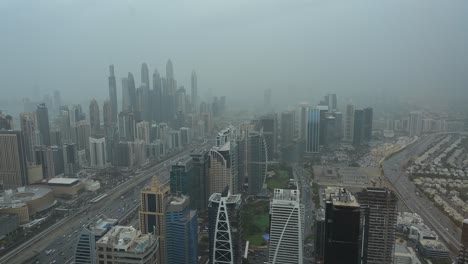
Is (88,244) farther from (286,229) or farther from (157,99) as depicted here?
(157,99)

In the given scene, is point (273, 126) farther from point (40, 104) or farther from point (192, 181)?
point (40, 104)

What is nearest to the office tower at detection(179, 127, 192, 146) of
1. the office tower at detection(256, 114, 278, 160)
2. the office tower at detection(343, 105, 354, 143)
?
the office tower at detection(256, 114, 278, 160)

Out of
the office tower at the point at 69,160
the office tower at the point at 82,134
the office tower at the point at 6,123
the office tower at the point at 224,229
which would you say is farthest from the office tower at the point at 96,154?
the office tower at the point at 224,229

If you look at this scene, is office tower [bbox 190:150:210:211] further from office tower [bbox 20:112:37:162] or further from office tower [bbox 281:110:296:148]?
office tower [bbox 281:110:296:148]

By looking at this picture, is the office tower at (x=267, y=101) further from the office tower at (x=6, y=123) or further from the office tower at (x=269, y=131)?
the office tower at (x=6, y=123)

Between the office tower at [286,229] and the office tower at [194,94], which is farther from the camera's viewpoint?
the office tower at [194,94]

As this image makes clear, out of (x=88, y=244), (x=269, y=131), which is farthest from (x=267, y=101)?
(x=88, y=244)
